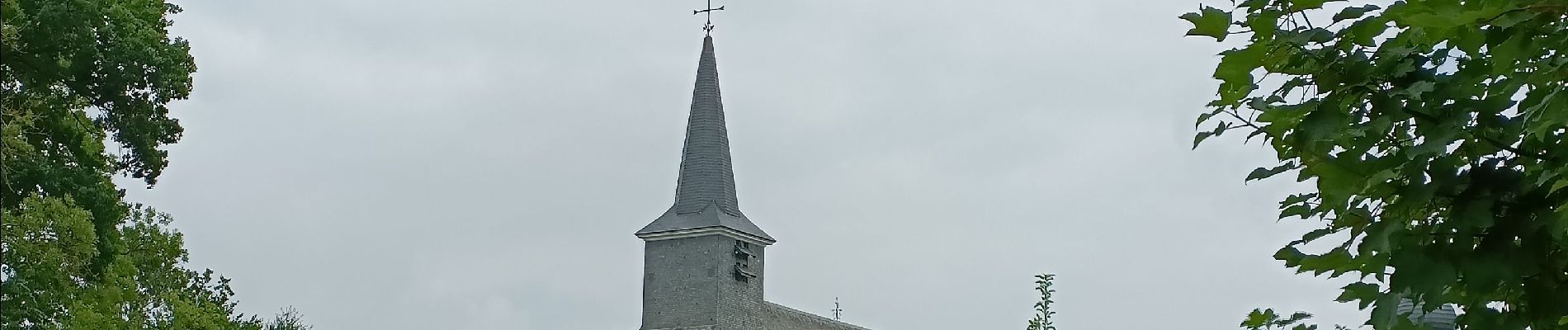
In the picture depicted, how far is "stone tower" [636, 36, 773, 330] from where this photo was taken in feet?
163

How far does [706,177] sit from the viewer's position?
51.2 meters

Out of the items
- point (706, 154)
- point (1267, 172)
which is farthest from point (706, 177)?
point (1267, 172)

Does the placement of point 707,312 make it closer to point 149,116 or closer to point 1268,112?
point 149,116

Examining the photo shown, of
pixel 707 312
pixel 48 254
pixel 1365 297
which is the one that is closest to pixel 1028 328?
pixel 1365 297

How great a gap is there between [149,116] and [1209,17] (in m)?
14.7

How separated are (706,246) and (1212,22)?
4533 cm

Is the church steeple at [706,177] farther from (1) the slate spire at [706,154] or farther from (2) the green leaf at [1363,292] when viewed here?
(2) the green leaf at [1363,292]

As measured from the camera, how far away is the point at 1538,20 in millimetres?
4418

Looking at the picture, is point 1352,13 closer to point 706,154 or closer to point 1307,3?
point 1307,3

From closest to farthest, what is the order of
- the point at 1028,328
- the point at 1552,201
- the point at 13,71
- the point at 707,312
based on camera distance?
the point at 1552,201 < the point at 1028,328 < the point at 13,71 < the point at 707,312

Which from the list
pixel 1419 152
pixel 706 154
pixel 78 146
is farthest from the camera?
pixel 706 154

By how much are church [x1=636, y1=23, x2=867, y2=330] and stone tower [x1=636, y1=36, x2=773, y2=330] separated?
24 mm

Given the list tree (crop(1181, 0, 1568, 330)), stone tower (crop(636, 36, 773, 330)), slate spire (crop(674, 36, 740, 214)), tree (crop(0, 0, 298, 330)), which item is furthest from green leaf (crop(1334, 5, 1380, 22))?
slate spire (crop(674, 36, 740, 214))

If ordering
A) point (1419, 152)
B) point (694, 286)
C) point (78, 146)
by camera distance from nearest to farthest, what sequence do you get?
point (1419, 152) → point (78, 146) → point (694, 286)
